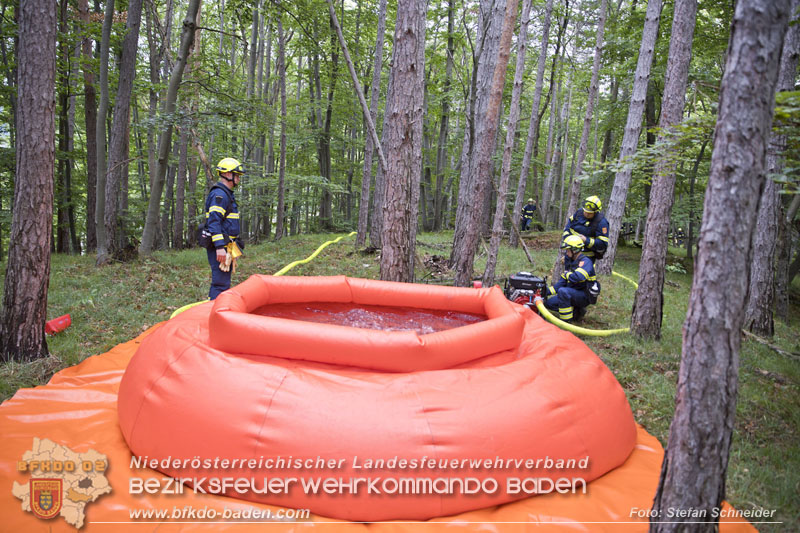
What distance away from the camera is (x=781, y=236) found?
6.64 m

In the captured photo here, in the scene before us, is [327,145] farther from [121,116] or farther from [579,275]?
[579,275]

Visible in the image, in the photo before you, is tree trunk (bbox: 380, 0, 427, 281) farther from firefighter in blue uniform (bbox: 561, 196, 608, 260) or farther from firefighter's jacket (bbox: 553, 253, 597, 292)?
firefighter in blue uniform (bbox: 561, 196, 608, 260)

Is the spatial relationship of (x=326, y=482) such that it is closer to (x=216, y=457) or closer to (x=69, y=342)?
(x=216, y=457)

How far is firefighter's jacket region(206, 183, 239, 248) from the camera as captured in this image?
4715 mm

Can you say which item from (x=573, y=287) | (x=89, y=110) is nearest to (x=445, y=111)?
(x=89, y=110)

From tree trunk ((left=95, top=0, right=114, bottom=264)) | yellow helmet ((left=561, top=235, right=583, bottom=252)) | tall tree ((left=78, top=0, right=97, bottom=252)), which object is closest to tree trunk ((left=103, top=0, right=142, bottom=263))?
tree trunk ((left=95, top=0, right=114, bottom=264))

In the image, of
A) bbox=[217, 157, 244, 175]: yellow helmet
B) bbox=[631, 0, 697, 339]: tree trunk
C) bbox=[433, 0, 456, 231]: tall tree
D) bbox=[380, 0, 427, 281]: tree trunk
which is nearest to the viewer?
bbox=[380, 0, 427, 281]: tree trunk

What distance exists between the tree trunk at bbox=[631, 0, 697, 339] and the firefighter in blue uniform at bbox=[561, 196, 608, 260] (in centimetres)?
93

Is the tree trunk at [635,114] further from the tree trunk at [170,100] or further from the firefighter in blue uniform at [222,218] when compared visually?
the tree trunk at [170,100]

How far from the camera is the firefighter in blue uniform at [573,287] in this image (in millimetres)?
5324

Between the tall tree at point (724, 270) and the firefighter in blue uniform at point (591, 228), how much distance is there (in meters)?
4.21

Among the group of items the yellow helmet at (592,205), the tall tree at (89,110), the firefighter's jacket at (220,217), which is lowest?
the firefighter's jacket at (220,217)

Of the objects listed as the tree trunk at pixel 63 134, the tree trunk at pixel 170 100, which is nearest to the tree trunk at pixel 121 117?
the tree trunk at pixel 170 100

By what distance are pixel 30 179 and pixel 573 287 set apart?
577 centimetres
